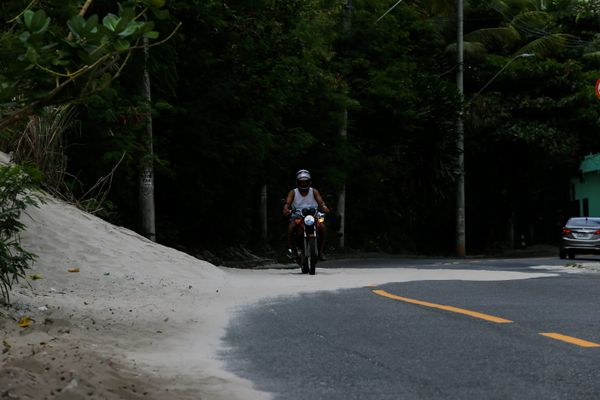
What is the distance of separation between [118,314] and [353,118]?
2637cm

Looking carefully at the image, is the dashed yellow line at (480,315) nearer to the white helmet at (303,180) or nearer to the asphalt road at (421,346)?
the asphalt road at (421,346)

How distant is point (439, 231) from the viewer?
141ft

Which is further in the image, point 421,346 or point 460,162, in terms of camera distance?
point 460,162

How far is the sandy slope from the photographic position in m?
5.83

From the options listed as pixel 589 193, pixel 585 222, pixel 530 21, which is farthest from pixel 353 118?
pixel 589 193

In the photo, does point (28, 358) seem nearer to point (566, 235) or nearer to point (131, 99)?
point (131, 99)

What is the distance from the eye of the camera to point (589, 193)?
5506cm

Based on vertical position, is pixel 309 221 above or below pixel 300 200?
below

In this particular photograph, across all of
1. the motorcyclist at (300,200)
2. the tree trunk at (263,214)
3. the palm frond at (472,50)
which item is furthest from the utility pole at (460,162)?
the motorcyclist at (300,200)

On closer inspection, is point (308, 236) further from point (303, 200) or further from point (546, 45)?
point (546, 45)

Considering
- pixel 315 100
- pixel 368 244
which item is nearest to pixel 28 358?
pixel 315 100

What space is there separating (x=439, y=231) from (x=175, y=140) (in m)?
21.7

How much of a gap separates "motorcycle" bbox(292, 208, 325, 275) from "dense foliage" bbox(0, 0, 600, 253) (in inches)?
134

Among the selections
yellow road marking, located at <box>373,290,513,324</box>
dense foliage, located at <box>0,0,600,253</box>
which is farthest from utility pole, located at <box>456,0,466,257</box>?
yellow road marking, located at <box>373,290,513,324</box>
